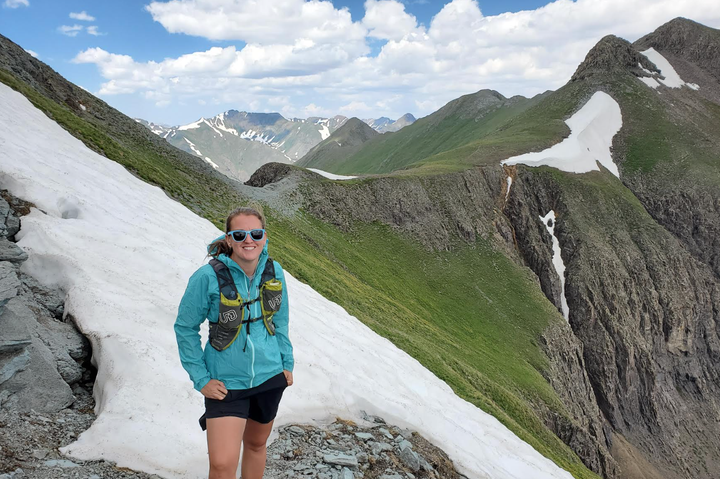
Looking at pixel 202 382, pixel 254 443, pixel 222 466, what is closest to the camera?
pixel 222 466

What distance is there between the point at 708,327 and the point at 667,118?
168 feet

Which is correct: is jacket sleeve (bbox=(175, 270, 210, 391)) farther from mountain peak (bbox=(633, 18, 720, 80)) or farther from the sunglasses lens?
mountain peak (bbox=(633, 18, 720, 80))

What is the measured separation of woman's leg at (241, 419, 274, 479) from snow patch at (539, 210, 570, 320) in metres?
65.9

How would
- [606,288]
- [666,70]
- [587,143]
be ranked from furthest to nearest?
[666,70] < [587,143] < [606,288]

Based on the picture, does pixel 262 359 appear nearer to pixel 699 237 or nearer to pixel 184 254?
pixel 184 254

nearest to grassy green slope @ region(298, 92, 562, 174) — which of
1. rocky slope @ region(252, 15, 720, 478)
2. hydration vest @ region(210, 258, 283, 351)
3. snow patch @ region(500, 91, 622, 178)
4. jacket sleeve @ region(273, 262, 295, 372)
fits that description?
snow patch @ region(500, 91, 622, 178)

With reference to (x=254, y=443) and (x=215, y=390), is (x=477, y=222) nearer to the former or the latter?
(x=254, y=443)

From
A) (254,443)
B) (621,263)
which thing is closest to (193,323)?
(254,443)

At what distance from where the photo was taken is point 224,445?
5.80 meters

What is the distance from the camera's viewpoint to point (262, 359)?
6.28 meters

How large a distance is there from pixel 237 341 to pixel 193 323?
0.65m

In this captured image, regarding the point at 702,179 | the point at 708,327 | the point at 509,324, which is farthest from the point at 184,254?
the point at 702,179

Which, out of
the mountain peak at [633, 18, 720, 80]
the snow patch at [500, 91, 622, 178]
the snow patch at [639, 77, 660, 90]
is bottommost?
the snow patch at [500, 91, 622, 178]

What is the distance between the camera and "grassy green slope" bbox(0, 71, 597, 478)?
2672 cm
